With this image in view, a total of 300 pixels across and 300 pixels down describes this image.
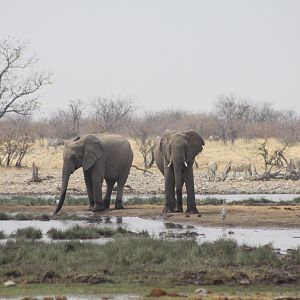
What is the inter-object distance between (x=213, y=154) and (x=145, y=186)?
2717 cm

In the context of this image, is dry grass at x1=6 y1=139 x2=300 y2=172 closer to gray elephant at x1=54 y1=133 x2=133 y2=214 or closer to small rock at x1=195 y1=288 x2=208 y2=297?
gray elephant at x1=54 y1=133 x2=133 y2=214

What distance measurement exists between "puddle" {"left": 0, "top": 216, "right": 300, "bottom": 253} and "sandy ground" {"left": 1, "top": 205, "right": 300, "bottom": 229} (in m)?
0.69

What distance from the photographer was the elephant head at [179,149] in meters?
28.2

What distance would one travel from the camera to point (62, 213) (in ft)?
97.5

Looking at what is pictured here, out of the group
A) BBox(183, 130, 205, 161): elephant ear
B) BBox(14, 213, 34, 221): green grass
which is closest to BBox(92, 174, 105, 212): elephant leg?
BBox(14, 213, 34, 221): green grass

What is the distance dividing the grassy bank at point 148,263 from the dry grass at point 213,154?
140 ft

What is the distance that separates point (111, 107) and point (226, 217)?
74.3 m

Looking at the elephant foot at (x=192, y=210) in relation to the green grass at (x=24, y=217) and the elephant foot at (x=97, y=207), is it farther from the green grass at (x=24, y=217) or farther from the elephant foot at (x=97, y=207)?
the green grass at (x=24, y=217)

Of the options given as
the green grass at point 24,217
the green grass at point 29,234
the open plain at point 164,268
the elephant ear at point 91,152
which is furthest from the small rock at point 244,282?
the elephant ear at point 91,152

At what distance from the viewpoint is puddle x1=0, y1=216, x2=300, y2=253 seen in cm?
2077

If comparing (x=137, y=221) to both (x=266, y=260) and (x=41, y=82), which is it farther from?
(x=41, y=82)

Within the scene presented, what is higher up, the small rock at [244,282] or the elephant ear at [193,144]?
the elephant ear at [193,144]

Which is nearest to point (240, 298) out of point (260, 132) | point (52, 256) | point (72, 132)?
point (52, 256)

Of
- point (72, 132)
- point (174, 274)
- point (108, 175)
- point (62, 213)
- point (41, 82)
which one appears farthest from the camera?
point (72, 132)
